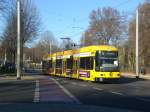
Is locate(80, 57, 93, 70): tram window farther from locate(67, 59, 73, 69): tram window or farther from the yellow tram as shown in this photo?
locate(67, 59, 73, 69): tram window

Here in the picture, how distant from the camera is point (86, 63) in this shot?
43.2m

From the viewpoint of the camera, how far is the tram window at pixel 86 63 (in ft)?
136

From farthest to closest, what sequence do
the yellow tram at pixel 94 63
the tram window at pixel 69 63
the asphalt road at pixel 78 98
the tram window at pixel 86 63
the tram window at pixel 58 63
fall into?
the tram window at pixel 58 63 → the tram window at pixel 69 63 → the tram window at pixel 86 63 → the yellow tram at pixel 94 63 → the asphalt road at pixel 78 98

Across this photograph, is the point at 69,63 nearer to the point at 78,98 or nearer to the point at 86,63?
the point at 86,63

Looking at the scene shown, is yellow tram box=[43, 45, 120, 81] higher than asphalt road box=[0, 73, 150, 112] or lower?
higher

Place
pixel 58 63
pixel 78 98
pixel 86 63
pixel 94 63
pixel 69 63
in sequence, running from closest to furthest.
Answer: pixel 78 98 < pixel 94 63 < pixel 86 63 < pixel 69 63 < pixel 58 63

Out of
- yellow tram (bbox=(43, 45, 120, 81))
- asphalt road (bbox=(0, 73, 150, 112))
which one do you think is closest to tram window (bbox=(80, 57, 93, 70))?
yellow tram (bbox=(43, 45, 120, 81))

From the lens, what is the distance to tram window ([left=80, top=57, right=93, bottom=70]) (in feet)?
136

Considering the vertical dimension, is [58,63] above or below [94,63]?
above

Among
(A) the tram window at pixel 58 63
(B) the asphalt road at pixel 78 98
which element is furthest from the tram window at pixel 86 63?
(A) the tram window at pixel 58 63

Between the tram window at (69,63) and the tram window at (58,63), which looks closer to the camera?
the tram window at (69,63)

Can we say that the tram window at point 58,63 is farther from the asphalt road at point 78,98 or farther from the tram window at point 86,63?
the asphalt road at point 78,98

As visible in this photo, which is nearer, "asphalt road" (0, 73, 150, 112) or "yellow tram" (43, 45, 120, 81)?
"asphalt road" (0, 73, 150, 112)

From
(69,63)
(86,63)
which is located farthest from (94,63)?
(69,63)
